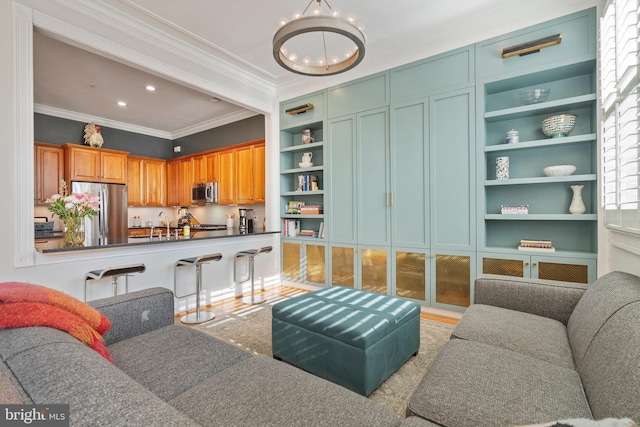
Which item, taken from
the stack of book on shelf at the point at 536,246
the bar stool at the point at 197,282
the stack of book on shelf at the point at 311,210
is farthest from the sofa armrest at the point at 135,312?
the stack of book on shelf at the point at 536,246

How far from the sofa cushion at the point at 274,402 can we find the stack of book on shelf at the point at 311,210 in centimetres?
323

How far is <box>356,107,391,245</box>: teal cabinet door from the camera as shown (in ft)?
12.3

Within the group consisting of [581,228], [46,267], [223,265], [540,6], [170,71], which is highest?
[540,6]

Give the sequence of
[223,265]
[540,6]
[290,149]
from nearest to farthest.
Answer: [540,6]
[223,265]
[290,149]

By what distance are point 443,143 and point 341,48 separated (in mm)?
1684

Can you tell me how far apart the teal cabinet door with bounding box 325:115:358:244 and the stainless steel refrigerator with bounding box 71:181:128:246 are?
3793 millimetres

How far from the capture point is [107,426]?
1.89 feet

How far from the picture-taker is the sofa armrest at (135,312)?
1645 millimetres

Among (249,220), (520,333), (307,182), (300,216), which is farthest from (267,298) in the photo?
(520,333)

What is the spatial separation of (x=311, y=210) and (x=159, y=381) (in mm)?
3388

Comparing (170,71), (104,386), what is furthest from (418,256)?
(170,71)

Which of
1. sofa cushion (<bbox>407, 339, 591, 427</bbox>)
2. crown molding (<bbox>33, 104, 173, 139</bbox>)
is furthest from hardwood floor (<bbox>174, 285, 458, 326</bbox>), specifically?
crown molding (<bbox>33, 104, 173, 139</bbox>)

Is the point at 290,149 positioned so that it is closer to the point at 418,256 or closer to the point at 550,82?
the point at 418,256

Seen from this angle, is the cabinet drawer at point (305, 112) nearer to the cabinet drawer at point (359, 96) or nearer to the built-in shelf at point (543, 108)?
the cabinet drawer at point (359, 96)
